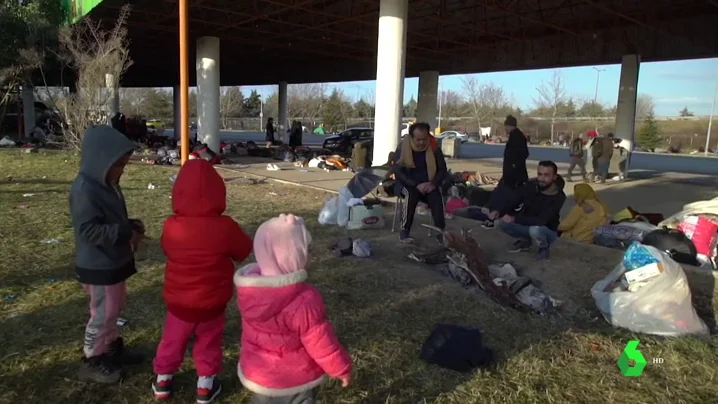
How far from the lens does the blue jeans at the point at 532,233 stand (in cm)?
597

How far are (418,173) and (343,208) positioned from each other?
133cm

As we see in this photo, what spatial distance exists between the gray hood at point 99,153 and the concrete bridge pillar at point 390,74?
10.3 m

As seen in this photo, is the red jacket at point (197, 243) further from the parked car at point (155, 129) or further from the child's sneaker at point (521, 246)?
the parked car at point (155, 129)

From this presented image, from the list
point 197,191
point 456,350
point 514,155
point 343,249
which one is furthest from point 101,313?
point 514,155

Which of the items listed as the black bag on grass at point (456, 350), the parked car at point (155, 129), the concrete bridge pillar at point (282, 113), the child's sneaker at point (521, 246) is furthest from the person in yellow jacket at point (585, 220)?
the concrete bridge pillar at point (282, 113)

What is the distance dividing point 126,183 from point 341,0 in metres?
9.15

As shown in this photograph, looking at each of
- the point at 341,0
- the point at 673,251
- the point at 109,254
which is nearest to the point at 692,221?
the point at 673,251

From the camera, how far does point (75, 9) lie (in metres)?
15.9

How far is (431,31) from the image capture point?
2059 cm

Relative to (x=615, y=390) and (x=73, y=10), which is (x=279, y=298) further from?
(x=73, y=10)

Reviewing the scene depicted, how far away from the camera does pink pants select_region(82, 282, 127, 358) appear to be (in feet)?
9.53

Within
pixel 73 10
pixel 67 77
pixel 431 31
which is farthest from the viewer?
pixel 67 77

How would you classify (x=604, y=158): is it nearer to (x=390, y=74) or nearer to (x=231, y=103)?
(x=390, y=74)

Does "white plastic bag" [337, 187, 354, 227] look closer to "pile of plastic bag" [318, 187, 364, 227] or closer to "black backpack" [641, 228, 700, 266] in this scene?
"pile of plastic bag" [318, 187, 364, 227]
